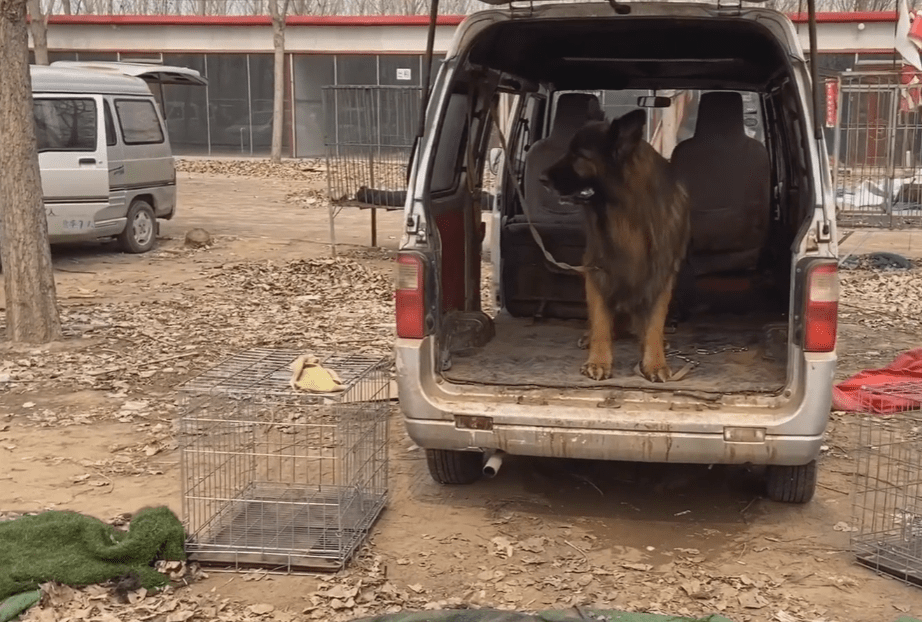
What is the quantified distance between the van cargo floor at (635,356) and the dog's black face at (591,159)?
0.89 m

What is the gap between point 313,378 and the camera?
474cm

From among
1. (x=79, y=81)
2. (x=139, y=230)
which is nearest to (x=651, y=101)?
(x=79, y=81)

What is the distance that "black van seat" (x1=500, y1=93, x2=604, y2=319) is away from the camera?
6270 millimetres

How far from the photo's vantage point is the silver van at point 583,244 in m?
4.30

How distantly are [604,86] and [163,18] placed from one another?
26.7m

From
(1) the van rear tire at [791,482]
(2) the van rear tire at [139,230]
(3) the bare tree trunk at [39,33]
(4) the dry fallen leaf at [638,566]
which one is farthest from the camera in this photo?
(3) the bare tree trunk at [39,33]

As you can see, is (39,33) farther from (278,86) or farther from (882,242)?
(882,242)

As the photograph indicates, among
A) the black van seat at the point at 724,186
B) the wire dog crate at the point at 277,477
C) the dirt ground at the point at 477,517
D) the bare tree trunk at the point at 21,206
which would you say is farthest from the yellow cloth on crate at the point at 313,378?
the bare tree trunk at the point at 21,206

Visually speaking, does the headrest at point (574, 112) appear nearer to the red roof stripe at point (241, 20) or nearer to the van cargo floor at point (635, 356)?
the van cargo floor at point (635, 356)

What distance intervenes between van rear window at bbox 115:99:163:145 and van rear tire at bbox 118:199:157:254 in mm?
829

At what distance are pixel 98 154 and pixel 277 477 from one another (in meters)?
8.49

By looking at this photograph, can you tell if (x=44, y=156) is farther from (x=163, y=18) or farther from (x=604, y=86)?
(x=163, y=18)

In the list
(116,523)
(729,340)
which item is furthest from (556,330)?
(116,523)

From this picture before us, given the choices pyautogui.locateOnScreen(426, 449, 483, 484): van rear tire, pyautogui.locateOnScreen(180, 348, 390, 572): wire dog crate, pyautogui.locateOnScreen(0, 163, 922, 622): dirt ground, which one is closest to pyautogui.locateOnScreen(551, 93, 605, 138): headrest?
pyautogui.locateOnScreen(180, 348, 390, 572): wire dog crate
